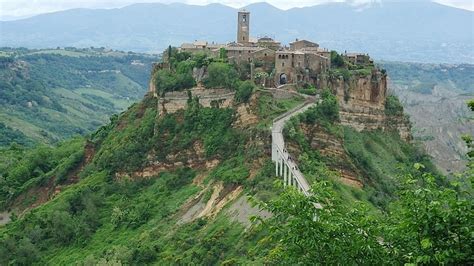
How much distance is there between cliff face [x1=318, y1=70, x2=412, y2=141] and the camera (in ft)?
206

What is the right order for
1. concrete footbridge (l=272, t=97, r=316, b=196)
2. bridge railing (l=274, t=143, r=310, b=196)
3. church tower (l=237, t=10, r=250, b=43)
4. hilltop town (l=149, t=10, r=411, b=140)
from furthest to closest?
1. church tower (l=237, t=10, r=250, b=43)
2. hilltop town (l=149, t=10, r=411, b=140)
3. concrete footbridge (l=272, t=97, r=316, b=196)
4. bridge railing (l=274, t=143, r=310, b=196)

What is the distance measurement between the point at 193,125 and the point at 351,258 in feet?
146

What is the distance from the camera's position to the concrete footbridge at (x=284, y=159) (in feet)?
146

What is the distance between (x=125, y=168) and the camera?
62781 mm

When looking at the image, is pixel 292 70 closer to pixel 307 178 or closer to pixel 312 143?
pixel 312 143

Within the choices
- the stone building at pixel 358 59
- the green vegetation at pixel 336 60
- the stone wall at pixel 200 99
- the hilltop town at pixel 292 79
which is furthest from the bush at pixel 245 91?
the stone building at pixel 358 59

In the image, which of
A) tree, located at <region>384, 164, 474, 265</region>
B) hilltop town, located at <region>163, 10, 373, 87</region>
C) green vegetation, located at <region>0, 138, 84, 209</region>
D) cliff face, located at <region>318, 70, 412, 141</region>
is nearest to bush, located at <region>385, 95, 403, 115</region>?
cliff face, located at <region>318, 70, 412, 141</region>

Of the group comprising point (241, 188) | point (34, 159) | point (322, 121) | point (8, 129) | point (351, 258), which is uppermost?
point (351, 258)

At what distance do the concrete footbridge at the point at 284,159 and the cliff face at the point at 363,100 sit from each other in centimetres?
776

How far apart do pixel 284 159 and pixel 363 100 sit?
19.4 metres

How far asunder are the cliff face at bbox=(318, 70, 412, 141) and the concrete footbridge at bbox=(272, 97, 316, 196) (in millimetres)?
7763

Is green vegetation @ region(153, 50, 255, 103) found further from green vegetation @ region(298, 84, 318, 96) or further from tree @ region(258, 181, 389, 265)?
tree @ region(258, 181, 389, 265)

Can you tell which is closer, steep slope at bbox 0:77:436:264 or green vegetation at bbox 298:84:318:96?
steep slope at bbox 0:77:436:264

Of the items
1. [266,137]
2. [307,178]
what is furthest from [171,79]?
[307,178]
